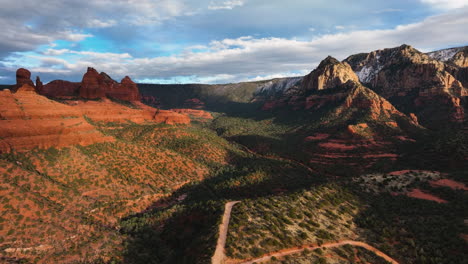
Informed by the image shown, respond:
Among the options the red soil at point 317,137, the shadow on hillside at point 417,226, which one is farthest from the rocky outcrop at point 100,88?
the shadow on hillside at point 417,226

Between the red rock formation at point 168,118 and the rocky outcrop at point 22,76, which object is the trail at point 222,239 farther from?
the red rock formation at point 168,118

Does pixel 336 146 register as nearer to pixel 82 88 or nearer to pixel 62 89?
pixel 82 88

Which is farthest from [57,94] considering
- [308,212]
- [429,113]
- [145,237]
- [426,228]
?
[429,113]

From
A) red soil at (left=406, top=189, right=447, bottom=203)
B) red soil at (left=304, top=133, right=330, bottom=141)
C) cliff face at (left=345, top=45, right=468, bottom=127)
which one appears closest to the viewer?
red soil at (left=406, top=189, right=447, bottom=203)

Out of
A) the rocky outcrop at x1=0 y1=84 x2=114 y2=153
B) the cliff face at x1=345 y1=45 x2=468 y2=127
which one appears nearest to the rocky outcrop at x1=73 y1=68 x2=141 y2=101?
the rocky outcrop at x1=0 y1=84 x2=114 y2=153

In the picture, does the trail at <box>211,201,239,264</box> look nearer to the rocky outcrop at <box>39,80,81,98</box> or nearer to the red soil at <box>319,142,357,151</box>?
the red soil at <box>319,142,357,151</box>

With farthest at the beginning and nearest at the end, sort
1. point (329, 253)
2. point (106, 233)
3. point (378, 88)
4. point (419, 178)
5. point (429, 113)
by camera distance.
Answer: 1. point (378, 88)
2. point (429, 113)
3. point (419, 178)
4. point (106, 233)
5. point (329, 253)

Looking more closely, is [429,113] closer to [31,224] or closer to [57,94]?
[31,224]
